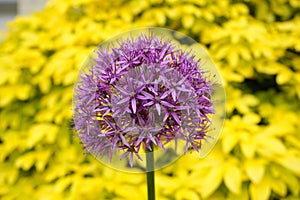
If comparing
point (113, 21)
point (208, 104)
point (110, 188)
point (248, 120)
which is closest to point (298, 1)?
point (248, 120)

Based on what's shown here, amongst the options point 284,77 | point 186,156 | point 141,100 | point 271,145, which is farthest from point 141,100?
point 284,77

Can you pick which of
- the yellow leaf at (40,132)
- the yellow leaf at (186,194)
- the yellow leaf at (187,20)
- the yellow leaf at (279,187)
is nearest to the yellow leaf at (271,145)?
the yellow leaf at (279,187)

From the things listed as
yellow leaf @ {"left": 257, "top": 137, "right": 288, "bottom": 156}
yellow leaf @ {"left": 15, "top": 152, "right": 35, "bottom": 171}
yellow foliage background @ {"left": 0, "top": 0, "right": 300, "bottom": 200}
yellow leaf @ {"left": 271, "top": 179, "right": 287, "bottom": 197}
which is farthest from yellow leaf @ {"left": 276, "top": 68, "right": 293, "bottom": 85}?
yellow leaf @ {"left": 15, "top": 152, "right": 35, "bottom": 171}

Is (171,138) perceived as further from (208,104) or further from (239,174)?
(239,174)

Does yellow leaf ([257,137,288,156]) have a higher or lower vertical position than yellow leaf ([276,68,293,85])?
lower

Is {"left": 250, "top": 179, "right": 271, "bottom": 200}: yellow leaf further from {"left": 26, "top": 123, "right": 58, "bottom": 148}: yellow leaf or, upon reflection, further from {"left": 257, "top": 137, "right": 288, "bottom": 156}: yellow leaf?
{"left": 26, "top": 123, "right": 58, "bottom": 148}: yellow leaf
